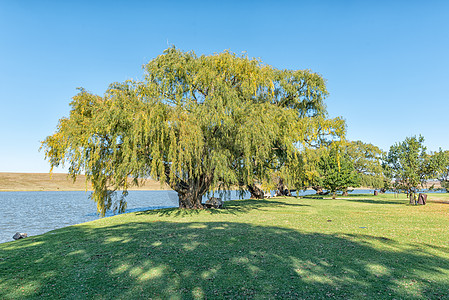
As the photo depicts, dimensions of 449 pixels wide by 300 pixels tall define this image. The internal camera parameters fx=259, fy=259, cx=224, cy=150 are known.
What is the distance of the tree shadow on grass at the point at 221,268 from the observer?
5.23 m

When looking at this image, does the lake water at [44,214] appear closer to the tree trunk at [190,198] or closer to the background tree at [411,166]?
the tree trunk at [190,198]

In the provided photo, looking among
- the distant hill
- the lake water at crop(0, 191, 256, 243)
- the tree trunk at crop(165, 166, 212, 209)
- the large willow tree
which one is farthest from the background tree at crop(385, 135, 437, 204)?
the distant hill

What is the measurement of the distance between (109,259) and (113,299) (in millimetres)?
2522

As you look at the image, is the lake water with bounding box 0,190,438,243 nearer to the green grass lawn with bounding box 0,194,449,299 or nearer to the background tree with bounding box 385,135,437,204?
the green grass lawn with bounding box 0,194,449,299

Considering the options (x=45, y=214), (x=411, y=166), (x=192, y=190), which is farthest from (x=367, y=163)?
(x=45, y=214)

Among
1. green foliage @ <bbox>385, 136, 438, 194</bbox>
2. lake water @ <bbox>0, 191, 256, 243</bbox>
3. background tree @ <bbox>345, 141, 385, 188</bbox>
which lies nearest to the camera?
lake water @ <bbox>0, 191, 256, 243</bbox>

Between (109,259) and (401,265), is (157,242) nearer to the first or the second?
(109,259)

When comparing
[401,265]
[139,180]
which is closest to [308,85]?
[139,180]

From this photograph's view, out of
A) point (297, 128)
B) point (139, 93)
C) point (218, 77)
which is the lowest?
point (297, 128)

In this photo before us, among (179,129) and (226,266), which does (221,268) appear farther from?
(179,129)

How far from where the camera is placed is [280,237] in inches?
391

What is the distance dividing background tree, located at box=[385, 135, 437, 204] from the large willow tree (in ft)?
47.2

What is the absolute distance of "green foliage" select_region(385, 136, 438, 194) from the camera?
2816 centimetres

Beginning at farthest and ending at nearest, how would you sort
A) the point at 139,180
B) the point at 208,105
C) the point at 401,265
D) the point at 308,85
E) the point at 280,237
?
the point at 308,85, the point at 139,180, the point at 208,105, the point at 280,237, the point at 401,265
